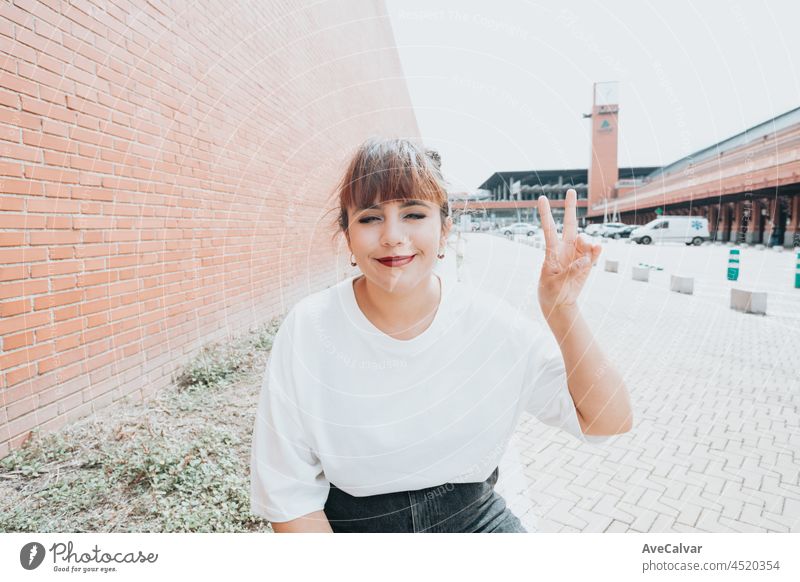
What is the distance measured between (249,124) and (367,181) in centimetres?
304

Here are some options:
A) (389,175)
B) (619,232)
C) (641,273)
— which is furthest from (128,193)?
(619,232)

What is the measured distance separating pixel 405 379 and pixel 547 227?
440 mm

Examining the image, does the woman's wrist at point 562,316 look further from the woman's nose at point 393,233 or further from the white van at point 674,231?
the white van at point 674,231

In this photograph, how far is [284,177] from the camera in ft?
14.8

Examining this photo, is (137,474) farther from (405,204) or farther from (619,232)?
(619,232)

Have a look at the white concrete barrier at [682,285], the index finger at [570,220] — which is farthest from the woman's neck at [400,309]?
the white concrete barrier at [682,285]

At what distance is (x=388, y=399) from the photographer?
3.29ft

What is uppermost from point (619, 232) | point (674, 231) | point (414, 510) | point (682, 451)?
point (674, 231)

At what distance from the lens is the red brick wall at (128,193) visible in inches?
71.2

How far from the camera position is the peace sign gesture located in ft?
3.12

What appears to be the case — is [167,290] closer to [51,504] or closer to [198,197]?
[198,197]
